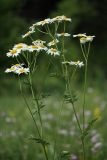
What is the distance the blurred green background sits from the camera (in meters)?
4.70

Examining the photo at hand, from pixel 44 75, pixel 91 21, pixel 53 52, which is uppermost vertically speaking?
pixel 91 21

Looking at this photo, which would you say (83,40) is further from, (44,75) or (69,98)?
(44,75)

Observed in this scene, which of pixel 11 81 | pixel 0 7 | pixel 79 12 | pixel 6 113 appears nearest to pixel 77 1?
pixel 79 12

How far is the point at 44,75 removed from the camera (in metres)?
9.52

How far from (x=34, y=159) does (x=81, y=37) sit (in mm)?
1720

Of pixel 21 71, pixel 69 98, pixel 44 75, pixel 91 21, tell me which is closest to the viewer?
pixel 21 71

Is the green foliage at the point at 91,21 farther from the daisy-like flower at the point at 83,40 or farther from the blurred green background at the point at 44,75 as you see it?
the daisy-like flower at the point at 83,40

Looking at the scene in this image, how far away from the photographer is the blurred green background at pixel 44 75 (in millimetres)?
4703

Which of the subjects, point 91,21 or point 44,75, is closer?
point 44,75

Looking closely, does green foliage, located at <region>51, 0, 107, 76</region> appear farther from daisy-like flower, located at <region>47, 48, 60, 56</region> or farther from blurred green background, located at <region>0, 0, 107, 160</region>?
daisy-like flower, located at <region>47, 48, 60, 56</region>

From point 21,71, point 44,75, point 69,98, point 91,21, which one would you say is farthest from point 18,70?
point 91,21

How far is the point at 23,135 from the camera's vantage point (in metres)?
4.92

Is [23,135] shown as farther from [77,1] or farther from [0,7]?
[77,1]

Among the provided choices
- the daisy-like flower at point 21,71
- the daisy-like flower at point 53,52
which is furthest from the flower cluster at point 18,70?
the daisy-like flower at point 53,52
